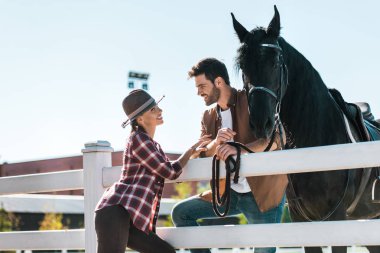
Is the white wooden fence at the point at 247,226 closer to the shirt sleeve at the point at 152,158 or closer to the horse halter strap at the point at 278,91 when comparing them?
the shirt sleeve at the point at 152,158

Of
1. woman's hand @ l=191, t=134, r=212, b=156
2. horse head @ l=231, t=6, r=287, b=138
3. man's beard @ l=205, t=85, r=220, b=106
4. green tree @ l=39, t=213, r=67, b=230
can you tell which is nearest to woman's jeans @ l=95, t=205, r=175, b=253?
woman's hand @ l=191, t=134, r=212, b=156

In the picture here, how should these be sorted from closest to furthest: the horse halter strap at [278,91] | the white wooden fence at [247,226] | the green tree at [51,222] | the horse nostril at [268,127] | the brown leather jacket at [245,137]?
the white wooden fence at [247,226], the horse nostril at [268,127], the horse halter strap at [278,91], the brown leather jacket at [245,137], the green tree at [51,222]

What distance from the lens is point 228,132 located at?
187 inches

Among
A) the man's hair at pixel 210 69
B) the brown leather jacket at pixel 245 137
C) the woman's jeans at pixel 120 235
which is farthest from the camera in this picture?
the man's hair at pixel 210 69

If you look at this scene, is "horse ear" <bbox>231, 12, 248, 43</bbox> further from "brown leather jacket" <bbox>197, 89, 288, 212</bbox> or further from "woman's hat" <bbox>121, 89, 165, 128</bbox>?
"woman's hat" <bbox>121, 89, 165, 128</bbox>

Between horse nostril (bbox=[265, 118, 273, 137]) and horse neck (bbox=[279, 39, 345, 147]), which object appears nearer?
horse nostril (bbox=[265, 118, 273, 137])

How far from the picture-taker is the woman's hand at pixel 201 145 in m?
4.83

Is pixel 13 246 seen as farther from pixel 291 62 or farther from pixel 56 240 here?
pixel 291 62

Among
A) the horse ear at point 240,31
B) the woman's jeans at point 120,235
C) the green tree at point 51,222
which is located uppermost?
the horse ear at point 240,31

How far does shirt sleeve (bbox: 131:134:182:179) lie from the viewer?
452 centimetres

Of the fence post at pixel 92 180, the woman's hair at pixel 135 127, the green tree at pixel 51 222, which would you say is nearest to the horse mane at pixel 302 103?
the woman's hair at pixel 135 127

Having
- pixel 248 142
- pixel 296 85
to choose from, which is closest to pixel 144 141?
pixel 248 142

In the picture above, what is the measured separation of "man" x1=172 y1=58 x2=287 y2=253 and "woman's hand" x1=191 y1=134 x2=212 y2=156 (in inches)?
3.0

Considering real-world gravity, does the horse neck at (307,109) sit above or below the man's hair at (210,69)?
below
